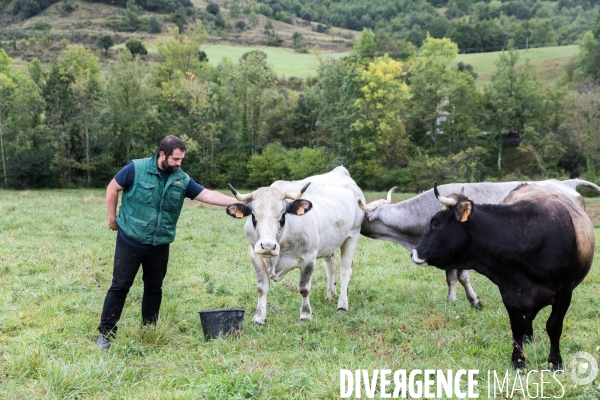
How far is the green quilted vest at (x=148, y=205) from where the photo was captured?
20.0ft

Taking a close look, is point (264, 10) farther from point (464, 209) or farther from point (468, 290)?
Answer: point (464, 209)

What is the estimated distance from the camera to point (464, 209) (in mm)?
5648

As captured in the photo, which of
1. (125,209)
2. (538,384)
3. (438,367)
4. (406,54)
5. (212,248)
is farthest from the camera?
(406,54)

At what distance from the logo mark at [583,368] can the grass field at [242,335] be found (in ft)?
0.28

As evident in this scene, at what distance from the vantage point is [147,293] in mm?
6570

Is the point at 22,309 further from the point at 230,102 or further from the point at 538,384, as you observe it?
the point at 230,102

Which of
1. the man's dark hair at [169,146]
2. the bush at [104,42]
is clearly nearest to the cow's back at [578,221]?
the man's dark hair at [169,146]

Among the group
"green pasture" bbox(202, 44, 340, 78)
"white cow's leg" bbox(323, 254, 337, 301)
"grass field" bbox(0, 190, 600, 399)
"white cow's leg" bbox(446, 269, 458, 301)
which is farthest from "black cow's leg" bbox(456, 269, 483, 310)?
"green pasture" bbox(202, 44, 340, 78)

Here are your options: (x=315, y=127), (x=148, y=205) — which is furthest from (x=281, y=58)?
(x=148, y=205)

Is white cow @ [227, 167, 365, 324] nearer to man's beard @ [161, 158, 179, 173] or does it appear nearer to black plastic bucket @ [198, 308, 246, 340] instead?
black plastic bucket @ [198, 308, 246, 340]

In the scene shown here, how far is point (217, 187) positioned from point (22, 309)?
4560cm

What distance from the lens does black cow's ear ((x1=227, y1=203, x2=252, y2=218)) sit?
22.0 feet

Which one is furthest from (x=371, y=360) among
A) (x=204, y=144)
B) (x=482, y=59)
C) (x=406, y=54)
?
(x=482, y=59)

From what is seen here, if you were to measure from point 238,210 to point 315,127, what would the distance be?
54335mm
